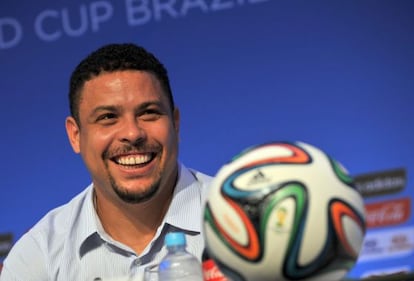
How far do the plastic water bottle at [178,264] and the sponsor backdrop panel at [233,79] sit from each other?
1508mm

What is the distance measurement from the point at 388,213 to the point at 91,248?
49.2 inches

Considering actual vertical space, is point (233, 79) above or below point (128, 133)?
above

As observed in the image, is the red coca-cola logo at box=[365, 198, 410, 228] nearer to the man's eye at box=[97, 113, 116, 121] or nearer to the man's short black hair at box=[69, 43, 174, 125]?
the man's short black hair at box=[69, 43, 174, 125]

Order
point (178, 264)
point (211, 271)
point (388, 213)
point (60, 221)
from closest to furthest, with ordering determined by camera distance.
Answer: point (211, 271) < point (178, 264) < point (60, 221) < point (388, 213)

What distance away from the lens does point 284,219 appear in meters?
1.08

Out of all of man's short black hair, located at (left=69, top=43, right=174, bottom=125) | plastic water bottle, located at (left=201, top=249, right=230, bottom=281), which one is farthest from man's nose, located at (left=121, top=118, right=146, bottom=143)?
plastic water bottle, located at (left=201, top=249, right=230, bottom=281)

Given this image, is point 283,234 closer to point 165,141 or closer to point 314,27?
point 165,141

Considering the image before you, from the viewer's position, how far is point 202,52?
10.6 ft

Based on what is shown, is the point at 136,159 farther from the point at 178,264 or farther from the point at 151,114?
the point at 178,264

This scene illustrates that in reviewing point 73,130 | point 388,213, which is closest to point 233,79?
point 388,213

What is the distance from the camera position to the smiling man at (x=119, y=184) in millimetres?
1829

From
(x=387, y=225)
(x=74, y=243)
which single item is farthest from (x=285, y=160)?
(x=387, y=225)

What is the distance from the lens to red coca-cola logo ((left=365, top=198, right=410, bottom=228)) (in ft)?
9.43

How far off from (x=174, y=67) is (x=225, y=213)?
2.17 meters
